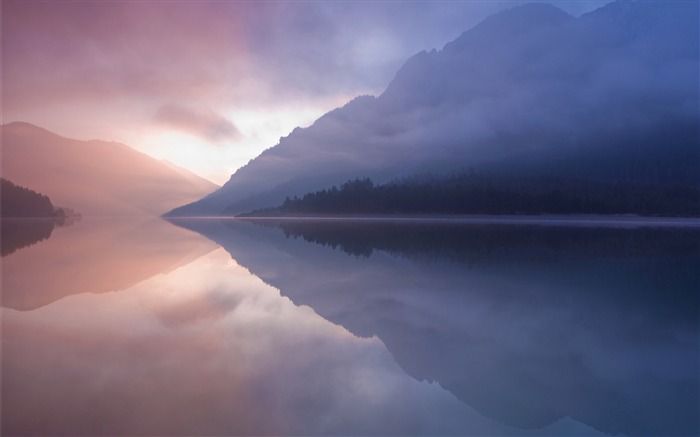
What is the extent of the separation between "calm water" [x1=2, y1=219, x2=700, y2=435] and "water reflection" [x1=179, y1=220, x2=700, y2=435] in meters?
0.03

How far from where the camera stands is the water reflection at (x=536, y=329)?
510 cm

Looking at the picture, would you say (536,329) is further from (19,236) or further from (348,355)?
(19,236)

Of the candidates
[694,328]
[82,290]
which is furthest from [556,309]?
[82,290]

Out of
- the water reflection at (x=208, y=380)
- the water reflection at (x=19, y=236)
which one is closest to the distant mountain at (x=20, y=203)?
the water reflection at (x=19, y=236)

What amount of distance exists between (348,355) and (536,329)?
11.0ft

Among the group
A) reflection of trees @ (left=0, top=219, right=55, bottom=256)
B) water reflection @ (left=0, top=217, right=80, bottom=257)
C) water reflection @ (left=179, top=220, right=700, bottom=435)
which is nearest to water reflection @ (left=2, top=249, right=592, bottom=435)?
water reflection @ (left=179, top=220, right=700, bottom=435)

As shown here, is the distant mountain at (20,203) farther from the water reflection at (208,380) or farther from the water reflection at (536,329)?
the water reflection at (208,380)

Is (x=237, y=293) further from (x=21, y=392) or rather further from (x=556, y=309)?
(x=556, y=309)

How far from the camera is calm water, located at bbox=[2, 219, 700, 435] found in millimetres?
4672

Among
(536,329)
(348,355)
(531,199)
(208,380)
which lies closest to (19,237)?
(208,380)

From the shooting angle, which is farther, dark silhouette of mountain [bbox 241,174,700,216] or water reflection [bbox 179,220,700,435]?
dark silhouette of mountain [bbox 241,174,700,216]

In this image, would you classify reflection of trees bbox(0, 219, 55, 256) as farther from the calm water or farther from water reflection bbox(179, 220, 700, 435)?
water reflection bbox(179, 220, 700, 435)

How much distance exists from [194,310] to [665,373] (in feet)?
25.3

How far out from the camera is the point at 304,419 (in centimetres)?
460
